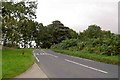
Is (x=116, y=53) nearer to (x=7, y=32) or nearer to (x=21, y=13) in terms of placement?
(x=21, y=13)

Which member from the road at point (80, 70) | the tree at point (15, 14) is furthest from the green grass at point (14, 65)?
the tree at point (15, 14)

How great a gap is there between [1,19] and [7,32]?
7.98 metres

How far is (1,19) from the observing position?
44.8 metres

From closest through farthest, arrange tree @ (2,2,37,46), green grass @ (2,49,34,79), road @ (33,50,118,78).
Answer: road @ (33,50,118,78) → green grass @ (2,49,34,79) → tree @ (2,2,37,46)

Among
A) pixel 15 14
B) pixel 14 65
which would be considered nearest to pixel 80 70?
pixel 14 65

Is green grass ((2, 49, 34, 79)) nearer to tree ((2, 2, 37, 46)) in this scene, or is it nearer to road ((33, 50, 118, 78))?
road ((33, 50, 118, 78))

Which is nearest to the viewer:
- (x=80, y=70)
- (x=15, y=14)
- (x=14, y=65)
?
(x=80, y=70)

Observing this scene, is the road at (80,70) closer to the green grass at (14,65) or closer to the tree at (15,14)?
the green grass at (14,65)

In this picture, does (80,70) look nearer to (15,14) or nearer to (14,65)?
(14,65)

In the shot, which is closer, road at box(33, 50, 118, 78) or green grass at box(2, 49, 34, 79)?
road at box(33, 50, 118, 78)

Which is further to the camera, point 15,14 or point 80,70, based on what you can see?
point 15,14

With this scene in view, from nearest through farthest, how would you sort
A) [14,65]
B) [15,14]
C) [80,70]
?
[80,70]
[14,65]
[15,14]

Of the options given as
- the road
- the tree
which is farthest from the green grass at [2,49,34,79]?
the tree

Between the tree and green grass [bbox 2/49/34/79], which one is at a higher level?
the tree
